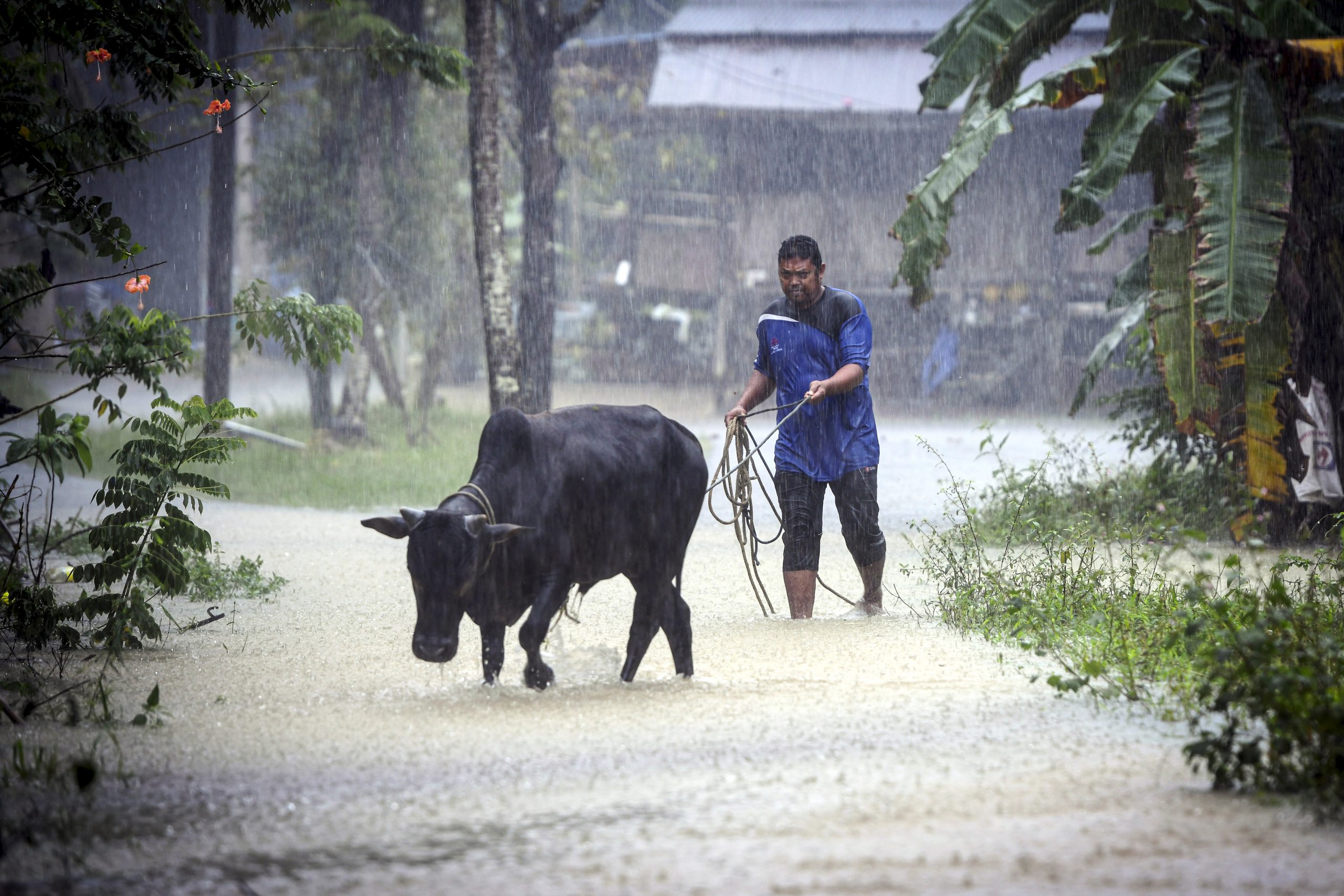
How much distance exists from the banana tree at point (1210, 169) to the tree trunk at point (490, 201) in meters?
3.63

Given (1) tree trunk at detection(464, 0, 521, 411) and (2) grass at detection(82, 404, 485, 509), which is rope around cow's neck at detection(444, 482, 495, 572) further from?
(2) grass at detection(82, 404, 485, 509)

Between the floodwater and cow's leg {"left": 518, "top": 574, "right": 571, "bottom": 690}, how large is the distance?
0.10 metres

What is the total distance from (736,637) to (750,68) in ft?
52.9

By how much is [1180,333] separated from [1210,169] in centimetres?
100

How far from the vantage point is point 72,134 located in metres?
5.97

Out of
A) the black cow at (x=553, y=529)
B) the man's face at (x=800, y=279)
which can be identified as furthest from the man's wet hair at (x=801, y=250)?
the black cow at (x=553, y=529)

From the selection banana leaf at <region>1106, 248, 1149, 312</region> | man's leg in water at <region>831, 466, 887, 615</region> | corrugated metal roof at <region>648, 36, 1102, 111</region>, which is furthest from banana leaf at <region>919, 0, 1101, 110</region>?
corrugated metal roof at <region>648, 36, 1102, 111</region>

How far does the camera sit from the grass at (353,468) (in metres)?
12.7

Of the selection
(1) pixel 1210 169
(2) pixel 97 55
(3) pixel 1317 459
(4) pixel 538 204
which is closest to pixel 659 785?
(2) pixel 97 55

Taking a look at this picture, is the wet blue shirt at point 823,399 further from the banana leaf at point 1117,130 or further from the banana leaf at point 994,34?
the banana leaf at point 994,34

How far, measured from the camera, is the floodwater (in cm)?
331

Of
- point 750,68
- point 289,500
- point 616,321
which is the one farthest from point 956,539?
point 616,321

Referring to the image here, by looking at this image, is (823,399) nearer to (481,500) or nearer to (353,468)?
(481,500)

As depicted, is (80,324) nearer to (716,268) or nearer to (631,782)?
(631,782)
